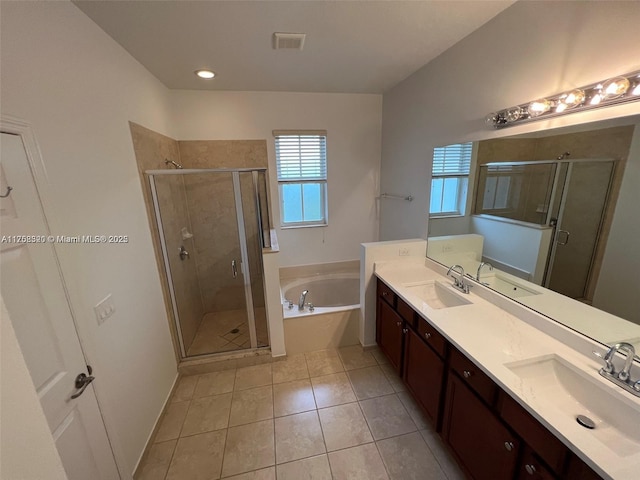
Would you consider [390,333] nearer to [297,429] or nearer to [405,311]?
[405,311]

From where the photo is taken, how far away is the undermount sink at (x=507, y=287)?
1577 millimetres

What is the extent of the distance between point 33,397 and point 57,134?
1172 millimetres

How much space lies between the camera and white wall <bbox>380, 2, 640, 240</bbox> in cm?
115

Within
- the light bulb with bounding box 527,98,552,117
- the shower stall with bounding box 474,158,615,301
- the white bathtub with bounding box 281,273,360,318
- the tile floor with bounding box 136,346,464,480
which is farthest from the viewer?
the white bathtub with bounding box 281,273,360,318

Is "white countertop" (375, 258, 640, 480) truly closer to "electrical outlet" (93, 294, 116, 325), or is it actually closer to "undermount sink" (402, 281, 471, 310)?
"undermount sink" (402, 281, 471, 310)

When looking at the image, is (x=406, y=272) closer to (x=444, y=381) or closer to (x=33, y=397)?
(x=444, y=381)

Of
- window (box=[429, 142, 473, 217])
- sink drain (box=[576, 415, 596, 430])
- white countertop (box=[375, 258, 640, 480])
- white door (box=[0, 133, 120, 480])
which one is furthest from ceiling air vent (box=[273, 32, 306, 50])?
sink drain (box=[576, 415, 596, 430])

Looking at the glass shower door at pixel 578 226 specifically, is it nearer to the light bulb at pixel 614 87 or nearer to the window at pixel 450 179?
the light bulb at pixel 614 87

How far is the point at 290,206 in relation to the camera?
3.39 metres

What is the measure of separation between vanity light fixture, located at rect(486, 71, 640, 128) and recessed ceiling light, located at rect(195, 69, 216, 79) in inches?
92.9

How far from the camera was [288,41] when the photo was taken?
1.85 meters

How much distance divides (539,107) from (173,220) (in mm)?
2889

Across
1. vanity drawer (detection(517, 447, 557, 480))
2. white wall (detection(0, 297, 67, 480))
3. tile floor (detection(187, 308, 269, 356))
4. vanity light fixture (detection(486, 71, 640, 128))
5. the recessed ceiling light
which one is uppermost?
the recessed ceiling light

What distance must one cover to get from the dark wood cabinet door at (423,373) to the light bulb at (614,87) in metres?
1.51
